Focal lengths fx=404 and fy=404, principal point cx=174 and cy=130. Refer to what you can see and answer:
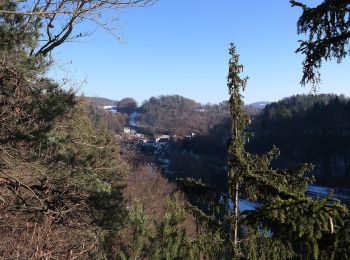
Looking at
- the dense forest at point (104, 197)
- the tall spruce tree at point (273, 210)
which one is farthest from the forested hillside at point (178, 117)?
the tall spruce tree at point (273, 210)

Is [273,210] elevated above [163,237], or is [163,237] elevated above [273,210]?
[273,210]

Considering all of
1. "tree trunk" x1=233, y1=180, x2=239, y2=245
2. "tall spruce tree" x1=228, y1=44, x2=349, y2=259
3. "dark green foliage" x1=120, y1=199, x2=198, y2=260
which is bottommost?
"dark green foliage" x1=120, y1=199, x2=198, y2=260

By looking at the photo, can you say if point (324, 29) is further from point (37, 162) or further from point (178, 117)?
point (178, 117)

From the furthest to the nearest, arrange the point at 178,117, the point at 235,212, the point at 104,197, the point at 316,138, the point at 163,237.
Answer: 1. the point at 178,117
2. the point at 316,138
3. the point at 104,197
4. the point at 163,237
5. the point at 235,212

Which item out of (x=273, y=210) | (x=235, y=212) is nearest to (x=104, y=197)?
(x=235, y=212)

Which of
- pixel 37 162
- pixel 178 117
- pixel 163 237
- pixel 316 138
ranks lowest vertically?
pixel 163 237

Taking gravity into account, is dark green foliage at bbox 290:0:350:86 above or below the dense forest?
above

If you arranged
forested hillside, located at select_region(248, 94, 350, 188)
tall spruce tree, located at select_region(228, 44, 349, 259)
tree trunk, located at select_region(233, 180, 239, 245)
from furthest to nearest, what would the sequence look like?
forested hillside, located at select_region(248, 94, 350, 188)
tree trunk, located at select_region(233, 180, 239, 245)
tall spruce tree, located at select_region(228, 44, 349, 259)

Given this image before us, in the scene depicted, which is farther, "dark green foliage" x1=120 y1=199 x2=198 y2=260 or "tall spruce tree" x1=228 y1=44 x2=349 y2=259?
"dark green foliage" x1=120 y1=199 x2=198 y2=260

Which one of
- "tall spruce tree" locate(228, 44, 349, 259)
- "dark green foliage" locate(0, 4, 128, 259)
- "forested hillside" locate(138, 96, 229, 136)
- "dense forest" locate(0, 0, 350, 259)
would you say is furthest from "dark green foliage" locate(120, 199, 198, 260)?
"forested hillside" locate(138, 96, 229, 136)

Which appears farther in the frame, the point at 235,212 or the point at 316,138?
the point at 316,138

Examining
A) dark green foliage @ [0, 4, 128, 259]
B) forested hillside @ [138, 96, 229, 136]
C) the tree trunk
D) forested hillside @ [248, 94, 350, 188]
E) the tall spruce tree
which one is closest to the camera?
the tall spruce tree

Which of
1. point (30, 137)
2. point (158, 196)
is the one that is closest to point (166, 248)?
point (30, 137)

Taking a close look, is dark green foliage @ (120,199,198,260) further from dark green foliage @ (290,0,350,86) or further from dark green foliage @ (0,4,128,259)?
dark green foliage @ (290,0,350,86)
